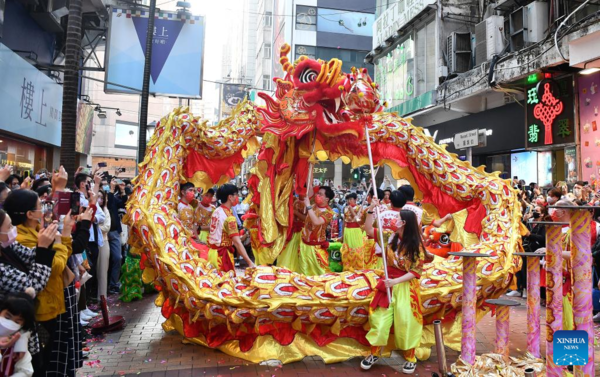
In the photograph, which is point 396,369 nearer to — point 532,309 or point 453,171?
point 532,309

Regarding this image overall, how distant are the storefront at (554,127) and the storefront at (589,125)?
0.18m

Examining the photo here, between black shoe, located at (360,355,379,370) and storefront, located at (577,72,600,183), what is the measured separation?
760cm

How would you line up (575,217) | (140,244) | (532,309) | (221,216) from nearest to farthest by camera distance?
(575,217), (532,309), (140,244), (221,216)

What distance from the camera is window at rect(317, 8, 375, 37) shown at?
3400 cm

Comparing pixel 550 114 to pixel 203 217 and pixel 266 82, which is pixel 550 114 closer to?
pixel 203 217

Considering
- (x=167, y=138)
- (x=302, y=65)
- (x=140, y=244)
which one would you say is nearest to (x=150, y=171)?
(x=167, y=138)

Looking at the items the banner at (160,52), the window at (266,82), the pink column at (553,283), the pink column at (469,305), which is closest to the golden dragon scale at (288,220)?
the pink column at (469,305)

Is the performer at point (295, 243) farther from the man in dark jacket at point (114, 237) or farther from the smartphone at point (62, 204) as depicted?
the smartphone at point (62, 204)

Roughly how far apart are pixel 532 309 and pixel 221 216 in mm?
3276

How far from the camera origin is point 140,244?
4484 millimetres

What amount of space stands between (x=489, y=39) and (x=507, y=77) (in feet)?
5.37

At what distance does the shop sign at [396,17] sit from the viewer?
1510cm

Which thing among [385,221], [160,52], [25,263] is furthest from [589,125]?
[160,52]

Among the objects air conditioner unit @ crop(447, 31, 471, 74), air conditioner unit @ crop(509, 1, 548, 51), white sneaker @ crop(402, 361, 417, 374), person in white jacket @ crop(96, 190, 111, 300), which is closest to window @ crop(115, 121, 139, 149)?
air conditioner unit @ crop(447, 31, 471, 74)
